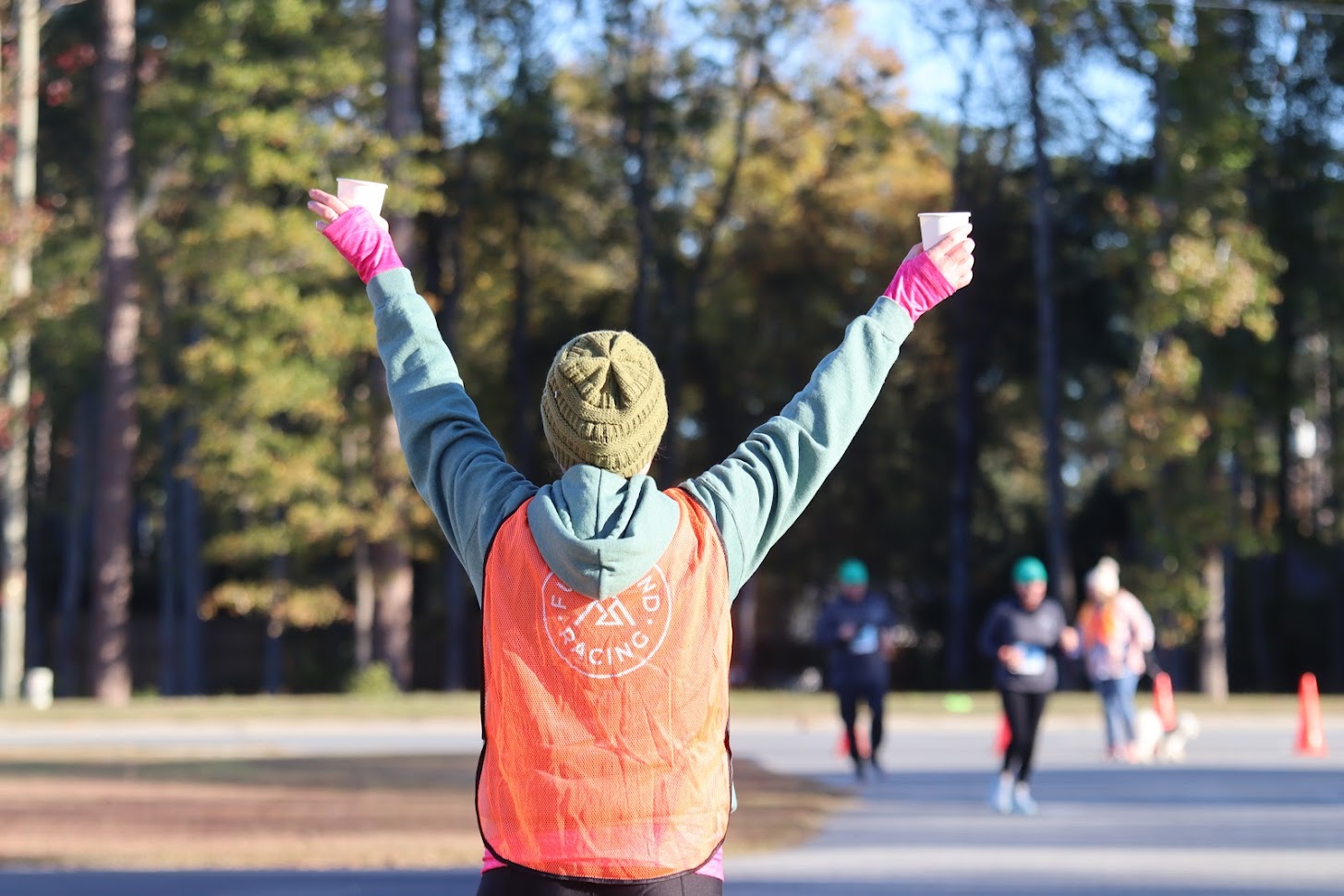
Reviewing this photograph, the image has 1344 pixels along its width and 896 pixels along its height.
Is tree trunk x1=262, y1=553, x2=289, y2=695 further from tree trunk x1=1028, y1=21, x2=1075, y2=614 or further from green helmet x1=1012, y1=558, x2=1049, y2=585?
green helmet x1=1012, y1=558, x2=1049, y2=585

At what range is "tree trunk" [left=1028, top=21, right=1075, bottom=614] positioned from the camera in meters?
32.5

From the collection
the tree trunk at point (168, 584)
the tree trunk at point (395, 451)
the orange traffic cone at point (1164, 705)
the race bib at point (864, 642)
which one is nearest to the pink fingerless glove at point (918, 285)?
the race bib at point (864, 642)

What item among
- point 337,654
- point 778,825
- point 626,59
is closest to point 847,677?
point 778,825

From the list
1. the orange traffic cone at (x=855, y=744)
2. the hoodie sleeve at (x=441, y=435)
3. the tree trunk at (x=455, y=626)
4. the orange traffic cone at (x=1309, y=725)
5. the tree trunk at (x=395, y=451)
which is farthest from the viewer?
the tree trunk at (x=455, y=626)

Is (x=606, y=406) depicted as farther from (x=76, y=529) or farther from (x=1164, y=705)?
(x=76, y=529)

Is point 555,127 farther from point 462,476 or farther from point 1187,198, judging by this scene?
point 462,476

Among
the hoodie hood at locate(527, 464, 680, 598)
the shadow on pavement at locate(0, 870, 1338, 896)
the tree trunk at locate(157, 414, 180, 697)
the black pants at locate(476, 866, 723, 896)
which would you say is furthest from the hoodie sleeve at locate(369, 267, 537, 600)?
the tree trunk at locate(157, 414, 180, 697)

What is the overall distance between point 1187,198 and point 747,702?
11284 mm

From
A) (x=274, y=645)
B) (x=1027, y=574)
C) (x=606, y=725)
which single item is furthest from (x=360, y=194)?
(x=274, y=645)

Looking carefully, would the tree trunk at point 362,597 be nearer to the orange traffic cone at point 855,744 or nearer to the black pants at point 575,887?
the orange traffic cone at point 855,744

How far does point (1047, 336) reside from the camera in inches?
1309

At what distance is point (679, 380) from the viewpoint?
41.3 meters

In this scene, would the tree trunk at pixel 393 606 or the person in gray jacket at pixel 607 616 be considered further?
the tree trunk at pixel 393 606

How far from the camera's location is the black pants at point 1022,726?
43.9 feet
